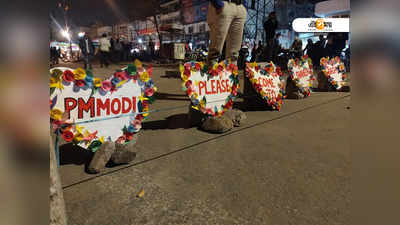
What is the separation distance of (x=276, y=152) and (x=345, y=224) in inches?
37.7

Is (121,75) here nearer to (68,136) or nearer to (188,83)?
(68,136)

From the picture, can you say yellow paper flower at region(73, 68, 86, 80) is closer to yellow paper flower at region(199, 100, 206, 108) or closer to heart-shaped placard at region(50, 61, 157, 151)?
heart-shaped placard at region(50, 61, 157, 151)

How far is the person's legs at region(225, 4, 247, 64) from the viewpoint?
3.38 meters

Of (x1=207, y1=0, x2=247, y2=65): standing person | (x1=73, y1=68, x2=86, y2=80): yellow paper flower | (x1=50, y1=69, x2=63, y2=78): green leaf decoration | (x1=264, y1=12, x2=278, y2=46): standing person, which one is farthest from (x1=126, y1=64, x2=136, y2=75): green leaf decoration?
(x1=264, y1=12, x2=278, y2=46): standing person

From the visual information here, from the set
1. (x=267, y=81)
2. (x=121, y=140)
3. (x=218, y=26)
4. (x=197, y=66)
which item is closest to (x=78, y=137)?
(x=121, y=140)

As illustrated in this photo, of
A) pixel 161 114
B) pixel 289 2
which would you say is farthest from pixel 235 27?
pixel 289 2

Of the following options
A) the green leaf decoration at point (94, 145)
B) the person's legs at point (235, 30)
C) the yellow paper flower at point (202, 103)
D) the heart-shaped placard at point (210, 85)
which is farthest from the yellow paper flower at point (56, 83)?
the person's legs at point (235, 30)

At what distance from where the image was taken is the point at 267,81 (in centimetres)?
374

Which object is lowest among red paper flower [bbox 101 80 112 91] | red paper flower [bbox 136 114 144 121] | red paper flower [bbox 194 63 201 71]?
red paper flower [bbox 136 114 144 121]

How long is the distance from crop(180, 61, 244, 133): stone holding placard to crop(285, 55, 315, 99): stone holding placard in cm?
206

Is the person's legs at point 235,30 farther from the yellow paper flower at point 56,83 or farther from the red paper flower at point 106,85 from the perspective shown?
the yellow paper flower at point 56,83

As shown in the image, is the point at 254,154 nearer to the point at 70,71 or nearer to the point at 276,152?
the point at 276,152
